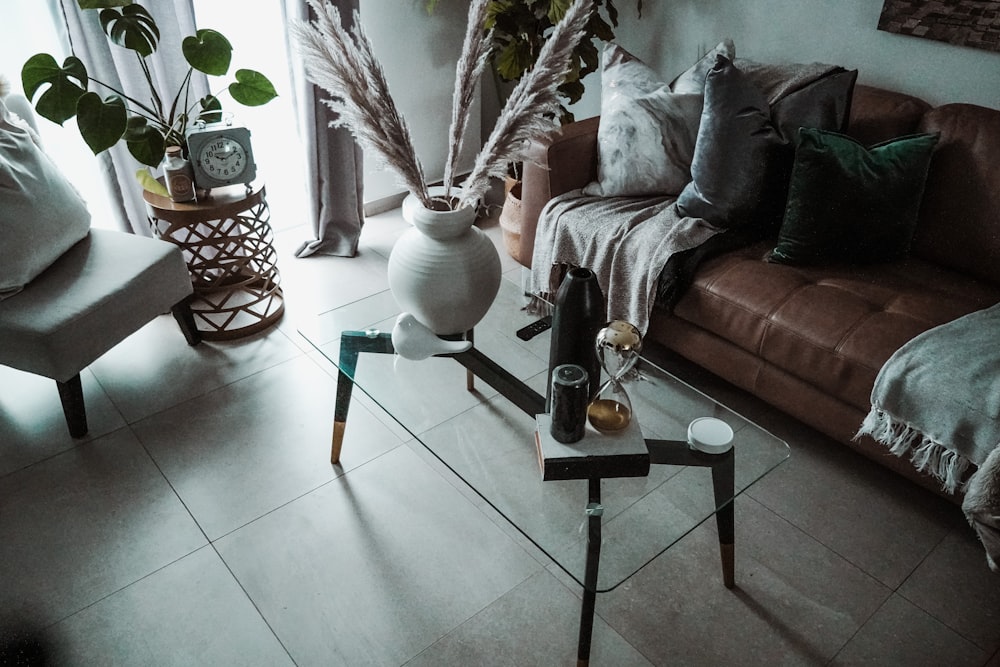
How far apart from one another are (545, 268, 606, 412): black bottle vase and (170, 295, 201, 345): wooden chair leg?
147 cm

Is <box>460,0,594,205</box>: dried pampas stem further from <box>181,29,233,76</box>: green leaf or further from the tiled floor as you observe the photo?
<box>181,29,233,76</box>: green leaf

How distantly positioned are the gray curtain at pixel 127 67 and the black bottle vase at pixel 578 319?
181 centimetres

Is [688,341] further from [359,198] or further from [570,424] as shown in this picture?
[359,198]

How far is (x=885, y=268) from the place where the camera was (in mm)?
2076

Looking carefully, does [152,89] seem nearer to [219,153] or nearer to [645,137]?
[219,153]

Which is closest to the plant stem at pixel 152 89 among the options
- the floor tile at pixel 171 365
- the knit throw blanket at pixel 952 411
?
the floor tile at pixel 171 365

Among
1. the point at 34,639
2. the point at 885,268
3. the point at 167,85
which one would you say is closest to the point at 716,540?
the point at 885,268

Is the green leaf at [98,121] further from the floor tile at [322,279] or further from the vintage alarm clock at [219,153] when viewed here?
Answer: the floor tile at [322,279]

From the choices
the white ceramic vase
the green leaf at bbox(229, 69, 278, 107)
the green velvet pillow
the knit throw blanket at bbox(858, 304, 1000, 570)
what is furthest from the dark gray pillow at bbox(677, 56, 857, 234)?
the green leaf at bbox(229, 69, 278, 107)

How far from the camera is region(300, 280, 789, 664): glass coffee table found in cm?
130

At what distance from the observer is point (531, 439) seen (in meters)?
1.48

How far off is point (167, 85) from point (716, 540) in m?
2.25

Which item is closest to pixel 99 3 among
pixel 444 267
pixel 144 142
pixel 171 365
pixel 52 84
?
pixel 52 84

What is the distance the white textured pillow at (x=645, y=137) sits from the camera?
2307 millimetres
